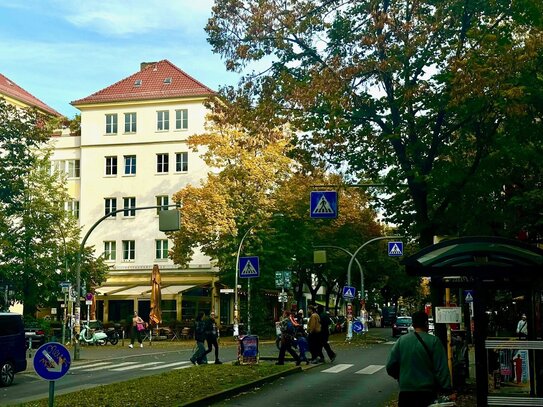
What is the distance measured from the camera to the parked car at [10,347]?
22641mm

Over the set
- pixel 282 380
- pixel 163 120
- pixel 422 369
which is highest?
pixel 163 120

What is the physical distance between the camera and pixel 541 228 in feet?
74.0

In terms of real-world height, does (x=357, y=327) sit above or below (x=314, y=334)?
below

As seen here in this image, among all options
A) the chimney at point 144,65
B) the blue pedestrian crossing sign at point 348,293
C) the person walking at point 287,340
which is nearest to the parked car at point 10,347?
the person walking at point 287,340

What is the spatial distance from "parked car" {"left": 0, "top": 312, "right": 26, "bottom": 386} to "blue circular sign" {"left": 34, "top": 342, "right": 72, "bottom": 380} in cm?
1277

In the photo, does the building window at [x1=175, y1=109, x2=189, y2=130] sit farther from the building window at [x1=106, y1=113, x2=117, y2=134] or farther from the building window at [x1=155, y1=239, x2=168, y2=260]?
the building window at [x1=155, y1=239, x2=168, y2=260]

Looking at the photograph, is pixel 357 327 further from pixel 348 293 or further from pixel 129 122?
pixel 129 122

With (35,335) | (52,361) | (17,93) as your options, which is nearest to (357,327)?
(35,335)

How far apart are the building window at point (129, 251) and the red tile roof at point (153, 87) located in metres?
11.8

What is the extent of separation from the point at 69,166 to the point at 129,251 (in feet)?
31.4

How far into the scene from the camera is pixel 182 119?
2675 inches

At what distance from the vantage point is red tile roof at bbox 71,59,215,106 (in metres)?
68.2

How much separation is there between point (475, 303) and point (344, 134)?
581 centimetres

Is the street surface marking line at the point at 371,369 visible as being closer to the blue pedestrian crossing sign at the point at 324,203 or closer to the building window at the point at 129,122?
the blue pedestrian crossing sign at the point at 324,203
